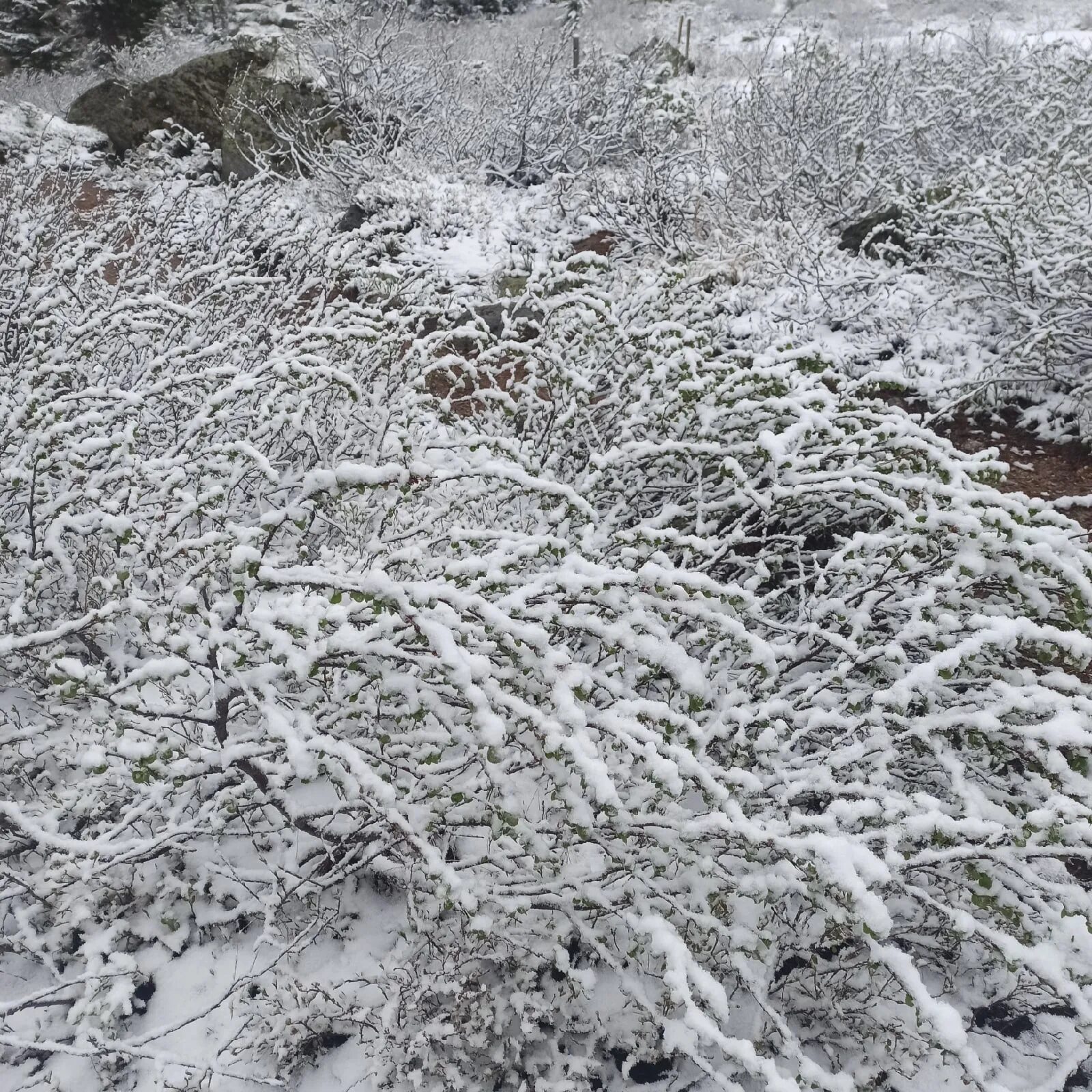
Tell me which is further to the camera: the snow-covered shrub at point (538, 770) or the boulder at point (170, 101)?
the boulder at point (170, 101)

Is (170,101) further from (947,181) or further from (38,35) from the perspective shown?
(947,181)

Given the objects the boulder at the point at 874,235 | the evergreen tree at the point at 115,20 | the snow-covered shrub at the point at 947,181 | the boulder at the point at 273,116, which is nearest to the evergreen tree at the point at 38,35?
the evergreen tree at the point at 115,20

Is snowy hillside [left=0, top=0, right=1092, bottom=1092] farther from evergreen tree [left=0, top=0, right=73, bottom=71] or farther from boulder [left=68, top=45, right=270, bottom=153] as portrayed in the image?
evergreen tree [left=0, top=0, right=73, bottom=71]

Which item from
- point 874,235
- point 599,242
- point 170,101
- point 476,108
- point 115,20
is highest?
point 115,20

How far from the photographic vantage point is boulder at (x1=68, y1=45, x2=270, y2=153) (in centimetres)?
1139

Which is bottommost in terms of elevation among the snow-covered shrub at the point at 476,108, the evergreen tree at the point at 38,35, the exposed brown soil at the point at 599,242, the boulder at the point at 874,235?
the exposed brown soil at the point at 599,242

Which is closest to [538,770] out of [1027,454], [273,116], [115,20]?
[1027,454]

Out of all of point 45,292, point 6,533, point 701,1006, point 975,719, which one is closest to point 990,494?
point 975,719

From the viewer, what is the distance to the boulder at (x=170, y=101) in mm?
11391

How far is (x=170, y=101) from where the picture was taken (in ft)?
39.0

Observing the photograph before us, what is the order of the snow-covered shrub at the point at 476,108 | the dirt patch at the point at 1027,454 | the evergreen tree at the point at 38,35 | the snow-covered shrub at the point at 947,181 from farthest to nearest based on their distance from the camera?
the evergreen tree at the point at 38,35, the snow-covered shrub at the point at 476,108, the snow-covered shrub at the point at 947,181, the dirt patch at the point at 1027,454

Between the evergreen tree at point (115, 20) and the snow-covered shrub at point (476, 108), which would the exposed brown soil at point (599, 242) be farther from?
the evergreen tree at point (115, 20)

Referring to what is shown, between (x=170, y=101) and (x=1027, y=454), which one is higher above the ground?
(x=170, y=101)

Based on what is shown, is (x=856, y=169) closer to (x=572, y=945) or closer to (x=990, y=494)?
(x=990, y=494)
